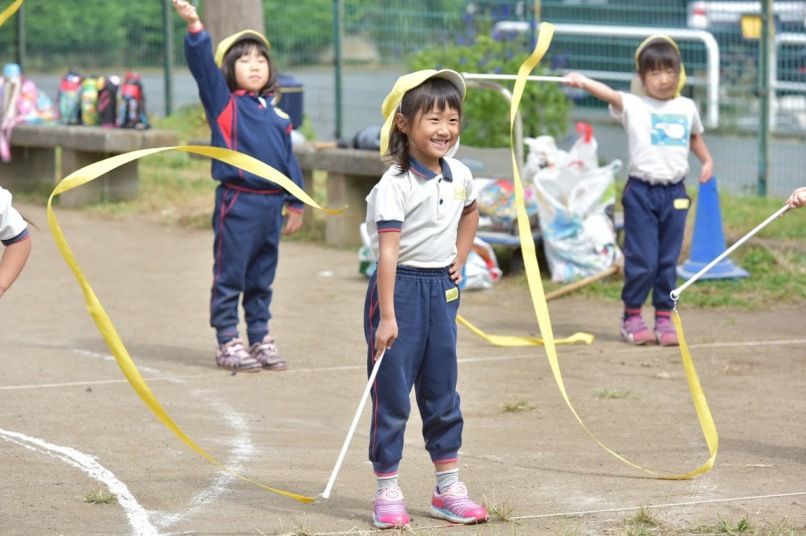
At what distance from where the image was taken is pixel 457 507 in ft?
14.4

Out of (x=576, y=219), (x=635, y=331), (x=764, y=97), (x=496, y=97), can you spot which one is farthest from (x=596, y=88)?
(x=764, y=97)

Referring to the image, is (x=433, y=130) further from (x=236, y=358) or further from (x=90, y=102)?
(x=90, y=102)

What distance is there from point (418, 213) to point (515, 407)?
1.82 metres

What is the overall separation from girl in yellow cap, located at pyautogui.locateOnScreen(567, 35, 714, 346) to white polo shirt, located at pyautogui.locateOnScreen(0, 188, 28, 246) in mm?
3750

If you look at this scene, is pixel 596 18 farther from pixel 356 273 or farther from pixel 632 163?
pixel 632 163

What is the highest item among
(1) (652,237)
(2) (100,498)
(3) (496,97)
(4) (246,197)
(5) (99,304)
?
(3) (496,97)

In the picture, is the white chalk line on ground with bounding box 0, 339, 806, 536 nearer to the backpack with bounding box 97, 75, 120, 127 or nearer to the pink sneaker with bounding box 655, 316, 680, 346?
the pink sneaker with bounding box 655, 316, 680, 346

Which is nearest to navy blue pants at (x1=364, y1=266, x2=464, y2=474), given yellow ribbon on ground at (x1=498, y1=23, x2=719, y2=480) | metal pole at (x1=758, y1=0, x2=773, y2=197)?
yellow ribbon on ground at (x1=498, y1=23, x2=719, y2=480)

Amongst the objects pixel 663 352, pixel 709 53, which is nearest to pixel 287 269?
pixel 663 352

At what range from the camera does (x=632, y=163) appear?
7441 millimetres

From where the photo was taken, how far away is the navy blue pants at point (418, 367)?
14.5ft

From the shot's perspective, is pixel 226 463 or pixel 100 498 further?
pixel 226 463

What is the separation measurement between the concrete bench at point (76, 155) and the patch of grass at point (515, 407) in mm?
7035

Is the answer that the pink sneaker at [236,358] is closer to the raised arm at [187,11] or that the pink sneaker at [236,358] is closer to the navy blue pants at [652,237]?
the raised arm at [187,11]
